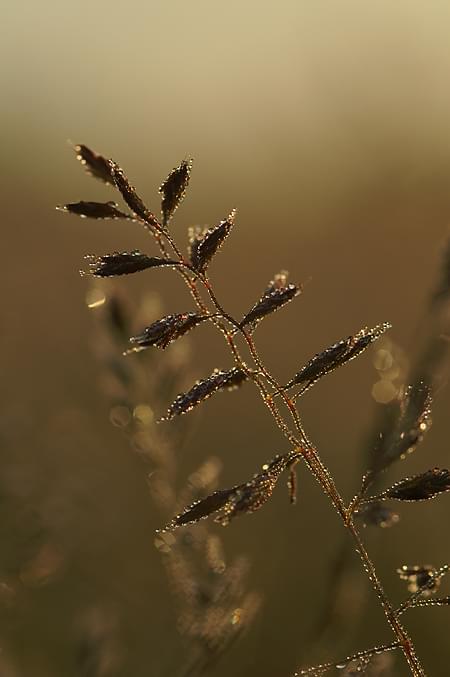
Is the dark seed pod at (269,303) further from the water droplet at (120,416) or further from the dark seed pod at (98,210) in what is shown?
the water droplet at (120,416)


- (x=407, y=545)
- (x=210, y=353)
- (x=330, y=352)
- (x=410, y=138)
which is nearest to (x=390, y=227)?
(x=410, y=138)

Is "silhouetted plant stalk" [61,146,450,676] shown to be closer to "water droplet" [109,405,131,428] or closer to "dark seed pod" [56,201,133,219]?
"dark seed pod" [56,201,133,219]

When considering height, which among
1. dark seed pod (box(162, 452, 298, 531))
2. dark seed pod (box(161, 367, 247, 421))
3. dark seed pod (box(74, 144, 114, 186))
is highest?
dark seed pod (box(74, 144, 114, 186))

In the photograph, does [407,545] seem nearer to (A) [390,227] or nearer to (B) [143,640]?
(B) [143,640]

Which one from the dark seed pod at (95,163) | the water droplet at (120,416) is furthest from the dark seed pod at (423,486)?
the water droplet at (120,416)

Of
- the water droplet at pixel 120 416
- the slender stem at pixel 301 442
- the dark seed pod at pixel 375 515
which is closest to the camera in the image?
the slender stem at pixel 301 442

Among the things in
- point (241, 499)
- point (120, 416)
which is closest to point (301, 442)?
point (241, 499)

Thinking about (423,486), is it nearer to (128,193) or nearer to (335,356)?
(335,356)

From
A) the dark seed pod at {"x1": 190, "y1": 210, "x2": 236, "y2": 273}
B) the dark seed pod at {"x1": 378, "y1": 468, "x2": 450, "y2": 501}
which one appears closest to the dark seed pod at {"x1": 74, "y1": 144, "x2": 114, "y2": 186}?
the dark seed pod at {"x1": 190, "y1": 210, "x2": 236, "y2": 273}
